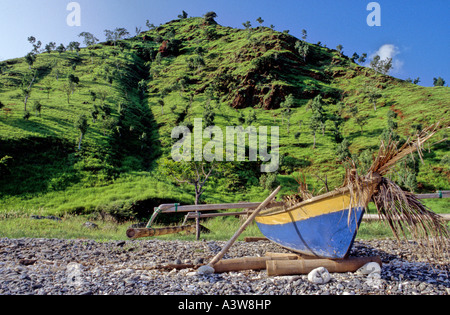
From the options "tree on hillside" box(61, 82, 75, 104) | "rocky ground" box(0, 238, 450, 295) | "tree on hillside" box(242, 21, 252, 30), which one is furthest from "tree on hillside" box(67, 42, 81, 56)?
"rocky ground" box(0, 238, 450, 295)

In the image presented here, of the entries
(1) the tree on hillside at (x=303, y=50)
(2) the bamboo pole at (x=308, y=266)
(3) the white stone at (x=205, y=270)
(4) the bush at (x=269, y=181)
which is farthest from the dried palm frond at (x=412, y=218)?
(1) the tree on hillside at (x=303, y=50)

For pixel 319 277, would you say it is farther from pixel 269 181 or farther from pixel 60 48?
pixel 60 48

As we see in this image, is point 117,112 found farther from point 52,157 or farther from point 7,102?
point 52,157

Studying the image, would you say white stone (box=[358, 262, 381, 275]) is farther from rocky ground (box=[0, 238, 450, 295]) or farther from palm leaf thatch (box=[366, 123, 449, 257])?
palm leaf thatch (box=[366, 123, 449, 257])

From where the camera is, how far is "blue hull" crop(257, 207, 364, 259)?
7.08 metres

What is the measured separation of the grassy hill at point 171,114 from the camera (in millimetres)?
48656

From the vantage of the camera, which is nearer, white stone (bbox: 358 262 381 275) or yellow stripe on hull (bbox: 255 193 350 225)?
white stone (bbox: 358 262 381 275)

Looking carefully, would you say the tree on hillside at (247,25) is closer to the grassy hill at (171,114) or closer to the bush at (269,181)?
the grassy hill at (171,114)

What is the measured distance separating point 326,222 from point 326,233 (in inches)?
12.9

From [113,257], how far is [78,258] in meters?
1.23

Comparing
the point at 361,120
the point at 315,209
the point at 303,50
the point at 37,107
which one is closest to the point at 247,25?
the point at 303,50

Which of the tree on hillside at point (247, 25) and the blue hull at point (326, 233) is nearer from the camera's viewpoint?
the blue hull at point (326, 233)

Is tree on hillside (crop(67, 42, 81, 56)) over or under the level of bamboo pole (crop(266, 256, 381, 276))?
over

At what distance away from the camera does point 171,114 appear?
3716 inches
